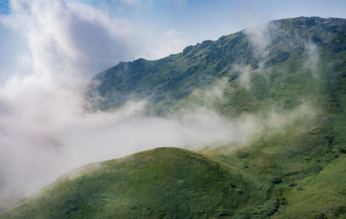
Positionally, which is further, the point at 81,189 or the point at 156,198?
the point at 81,189

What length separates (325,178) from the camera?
107750 millimetres

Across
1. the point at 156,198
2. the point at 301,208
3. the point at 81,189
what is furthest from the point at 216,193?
the point at 81,189

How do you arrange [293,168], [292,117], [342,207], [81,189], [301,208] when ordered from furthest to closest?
1. [292,117]
2. [293,168]
3. [81,189]
4. [301,208]
5. [342,207]

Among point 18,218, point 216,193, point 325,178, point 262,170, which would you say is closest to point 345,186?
point 325,178

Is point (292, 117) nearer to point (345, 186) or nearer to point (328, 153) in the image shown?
point (328, 153)

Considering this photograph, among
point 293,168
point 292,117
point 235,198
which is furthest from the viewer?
point 292,117

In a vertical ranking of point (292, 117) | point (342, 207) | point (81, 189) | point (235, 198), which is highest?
point (292, 117)

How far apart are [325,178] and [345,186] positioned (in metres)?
11.9

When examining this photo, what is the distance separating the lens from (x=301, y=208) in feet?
297

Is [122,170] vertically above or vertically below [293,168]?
above

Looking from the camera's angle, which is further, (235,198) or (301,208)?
(235,198)

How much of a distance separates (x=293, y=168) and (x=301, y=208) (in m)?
38.3

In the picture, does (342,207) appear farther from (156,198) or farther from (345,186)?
(156,198)

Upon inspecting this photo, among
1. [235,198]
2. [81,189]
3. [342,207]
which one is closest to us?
[342,207]
